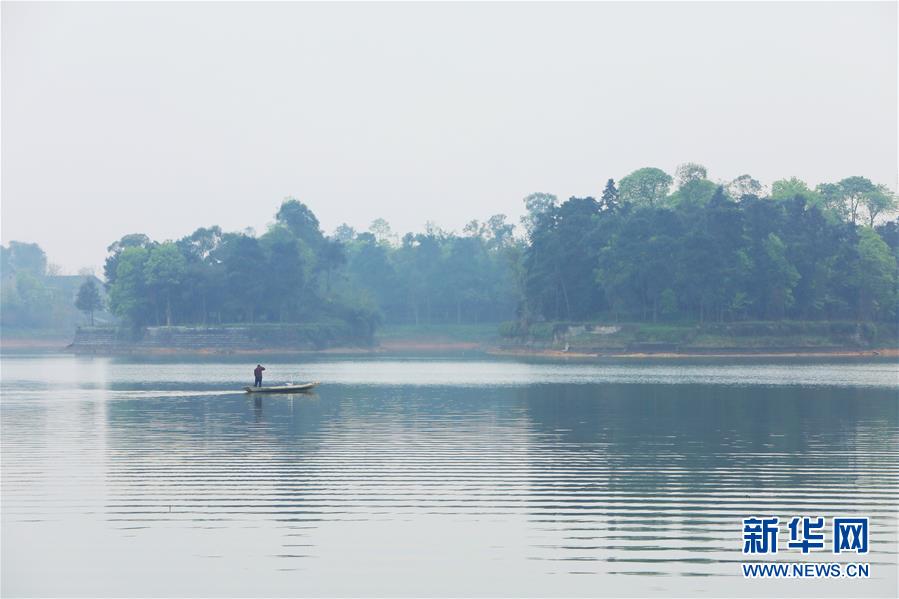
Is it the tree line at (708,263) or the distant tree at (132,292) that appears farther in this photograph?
the distant tree at (132,292)

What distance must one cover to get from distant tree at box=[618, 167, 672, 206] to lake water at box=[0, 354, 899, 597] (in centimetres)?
11287

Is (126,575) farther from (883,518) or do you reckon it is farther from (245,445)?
(245,445)

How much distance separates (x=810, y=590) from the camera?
21.0m

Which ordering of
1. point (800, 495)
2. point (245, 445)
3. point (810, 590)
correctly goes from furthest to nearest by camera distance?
point (245, 445) < point (800, 495) < point (810, 590)

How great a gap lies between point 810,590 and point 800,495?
7.93 m

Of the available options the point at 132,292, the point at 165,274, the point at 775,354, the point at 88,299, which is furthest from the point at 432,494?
the point at 88,299

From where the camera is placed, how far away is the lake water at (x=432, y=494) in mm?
21359

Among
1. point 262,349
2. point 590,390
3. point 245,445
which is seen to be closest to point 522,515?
point 245,445

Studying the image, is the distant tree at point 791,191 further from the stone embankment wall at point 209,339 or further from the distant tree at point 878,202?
the stone embankment wall at point 209,339

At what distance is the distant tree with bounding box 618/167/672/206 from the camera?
169125 mm

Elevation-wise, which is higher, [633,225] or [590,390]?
[633,225]

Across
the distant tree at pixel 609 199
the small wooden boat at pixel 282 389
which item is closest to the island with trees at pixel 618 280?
the distant tree at pixel 609 199

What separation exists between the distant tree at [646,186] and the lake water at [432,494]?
11287 cm

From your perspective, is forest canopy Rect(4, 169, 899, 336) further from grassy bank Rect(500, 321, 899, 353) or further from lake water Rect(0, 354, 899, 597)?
lake water Rect(0, 354, 899, 597)
